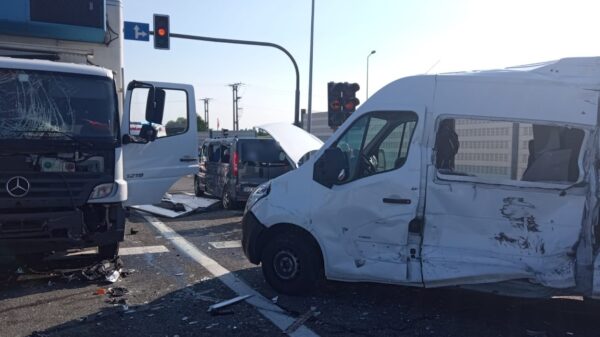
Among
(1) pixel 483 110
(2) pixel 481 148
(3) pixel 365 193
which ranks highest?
(1) pixel 483 110

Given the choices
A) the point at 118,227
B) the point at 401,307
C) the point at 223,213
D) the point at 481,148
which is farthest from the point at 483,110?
the point at 223,213

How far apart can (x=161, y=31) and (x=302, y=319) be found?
46.9 feet

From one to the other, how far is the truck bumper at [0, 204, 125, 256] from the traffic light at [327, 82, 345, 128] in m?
8.82

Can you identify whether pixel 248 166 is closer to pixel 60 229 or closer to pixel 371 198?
pixel 60 229

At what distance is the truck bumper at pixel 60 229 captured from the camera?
5.73 meters

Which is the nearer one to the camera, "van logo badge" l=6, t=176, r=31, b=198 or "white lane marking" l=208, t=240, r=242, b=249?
"van logo badge" l=6, t=176, r=31, b=198

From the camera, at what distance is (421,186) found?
17.2 ft

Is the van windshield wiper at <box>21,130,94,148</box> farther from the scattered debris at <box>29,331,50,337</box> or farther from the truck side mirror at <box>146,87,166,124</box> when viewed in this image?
the scattered debris at <box>29,331,50,337</box>

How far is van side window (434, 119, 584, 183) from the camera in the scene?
5035 millimetres

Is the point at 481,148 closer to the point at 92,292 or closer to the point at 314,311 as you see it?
the point at 314,311

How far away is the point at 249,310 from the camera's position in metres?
5.52

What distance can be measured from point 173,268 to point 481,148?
4.52 m

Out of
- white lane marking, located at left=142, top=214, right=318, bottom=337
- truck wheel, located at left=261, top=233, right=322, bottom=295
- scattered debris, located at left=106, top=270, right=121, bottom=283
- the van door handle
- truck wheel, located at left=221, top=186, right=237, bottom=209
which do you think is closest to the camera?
white lane marking, located at left=142, top=214, right=318, bottom=337

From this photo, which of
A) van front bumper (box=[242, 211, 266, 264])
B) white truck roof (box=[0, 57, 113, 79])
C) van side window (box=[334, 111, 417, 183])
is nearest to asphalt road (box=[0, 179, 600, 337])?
van front bumper (box=[242, 211, 266, 264])
